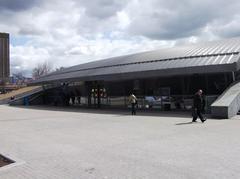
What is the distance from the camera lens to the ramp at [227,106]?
59.4 ft

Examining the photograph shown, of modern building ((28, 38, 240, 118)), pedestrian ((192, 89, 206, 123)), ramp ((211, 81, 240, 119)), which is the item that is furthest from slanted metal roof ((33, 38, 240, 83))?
pedestrian ((192, 89, 206, 123))

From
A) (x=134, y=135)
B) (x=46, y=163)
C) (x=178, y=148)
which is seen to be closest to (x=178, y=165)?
(x=178, y=148)

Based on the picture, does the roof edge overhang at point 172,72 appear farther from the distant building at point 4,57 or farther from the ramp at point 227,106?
the distant building at point 4,57

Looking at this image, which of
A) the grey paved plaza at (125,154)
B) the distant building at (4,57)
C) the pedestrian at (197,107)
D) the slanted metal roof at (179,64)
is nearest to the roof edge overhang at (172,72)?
the slanted metal roof at (179,64)

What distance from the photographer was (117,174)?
6.78 meters

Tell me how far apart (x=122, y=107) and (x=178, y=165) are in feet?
82.6

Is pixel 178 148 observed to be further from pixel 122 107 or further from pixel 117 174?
pixel 122 107

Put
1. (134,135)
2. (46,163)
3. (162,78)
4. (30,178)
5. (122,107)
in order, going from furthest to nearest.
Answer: (122,107), (162,78), (134,135), (46,163), (30,178)

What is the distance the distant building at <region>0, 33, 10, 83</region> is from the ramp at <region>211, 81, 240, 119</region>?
97847 mm

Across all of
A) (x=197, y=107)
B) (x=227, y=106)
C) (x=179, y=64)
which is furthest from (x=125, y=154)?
(x=179, y=64)

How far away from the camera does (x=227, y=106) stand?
18.0 m

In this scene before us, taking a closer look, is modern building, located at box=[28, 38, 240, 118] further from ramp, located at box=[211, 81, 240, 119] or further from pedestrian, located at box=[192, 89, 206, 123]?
pedestrian, located at box=[192, 89, 206, 123]

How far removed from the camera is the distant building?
358 feet

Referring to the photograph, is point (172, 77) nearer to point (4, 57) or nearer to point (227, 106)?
point (227, 106)
